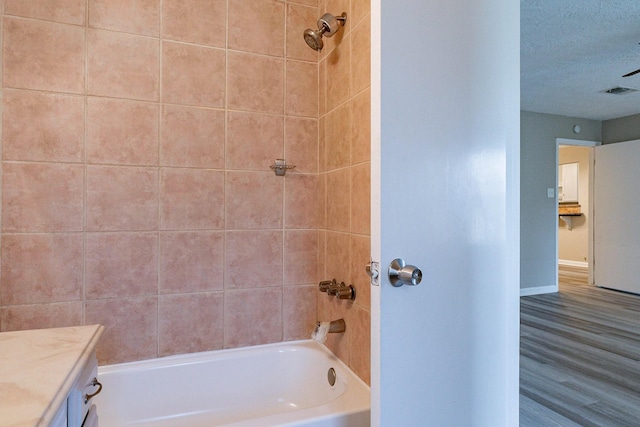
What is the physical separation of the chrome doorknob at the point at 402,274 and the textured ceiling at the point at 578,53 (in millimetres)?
2310

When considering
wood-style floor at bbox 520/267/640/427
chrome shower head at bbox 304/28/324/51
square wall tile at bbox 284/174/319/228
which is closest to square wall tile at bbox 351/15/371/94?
chrome shower head at bbox 304/28/324/51

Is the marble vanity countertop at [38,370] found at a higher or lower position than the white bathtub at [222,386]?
higher

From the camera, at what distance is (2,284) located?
143 centimetres

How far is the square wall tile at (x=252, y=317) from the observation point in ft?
5.75

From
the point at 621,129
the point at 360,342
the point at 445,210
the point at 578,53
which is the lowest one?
the point at 360,342

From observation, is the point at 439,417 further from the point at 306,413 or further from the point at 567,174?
the point at 567,174

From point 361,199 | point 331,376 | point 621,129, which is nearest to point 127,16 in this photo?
point 361,199

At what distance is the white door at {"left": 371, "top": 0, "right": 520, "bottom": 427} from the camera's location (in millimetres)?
898

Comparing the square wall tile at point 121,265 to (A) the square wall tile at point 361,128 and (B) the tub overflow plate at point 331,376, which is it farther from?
(A) the square wall tile at point 361,128

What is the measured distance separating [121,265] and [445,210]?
4.67ft

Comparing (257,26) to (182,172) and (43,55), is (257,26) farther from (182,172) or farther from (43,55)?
(43,55)

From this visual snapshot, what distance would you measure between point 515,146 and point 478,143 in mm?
218

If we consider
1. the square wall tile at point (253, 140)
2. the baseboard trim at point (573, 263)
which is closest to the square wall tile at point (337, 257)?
the square wall tile at point (253, 140)

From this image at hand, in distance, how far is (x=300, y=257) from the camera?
1876mm
